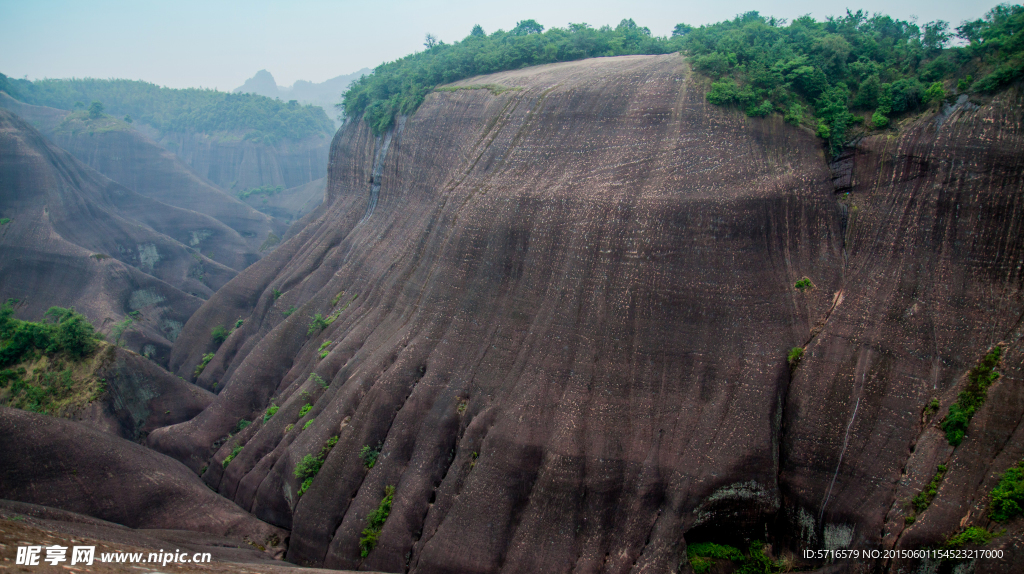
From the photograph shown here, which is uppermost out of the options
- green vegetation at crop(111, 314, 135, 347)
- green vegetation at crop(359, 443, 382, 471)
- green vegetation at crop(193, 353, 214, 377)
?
green vegetation at crop(111, 314, 135, 347)

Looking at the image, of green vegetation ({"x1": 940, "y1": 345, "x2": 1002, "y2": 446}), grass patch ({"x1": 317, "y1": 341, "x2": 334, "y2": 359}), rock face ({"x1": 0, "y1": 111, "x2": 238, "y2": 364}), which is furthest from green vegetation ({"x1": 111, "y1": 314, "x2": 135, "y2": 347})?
green vegetation ({"x1": 940, "y1": 345, "x2": 1002, "y2": 446})

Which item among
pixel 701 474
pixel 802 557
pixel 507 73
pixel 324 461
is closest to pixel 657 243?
pixel 701 474

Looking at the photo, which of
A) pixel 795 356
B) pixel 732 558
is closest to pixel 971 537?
pixel 732 558

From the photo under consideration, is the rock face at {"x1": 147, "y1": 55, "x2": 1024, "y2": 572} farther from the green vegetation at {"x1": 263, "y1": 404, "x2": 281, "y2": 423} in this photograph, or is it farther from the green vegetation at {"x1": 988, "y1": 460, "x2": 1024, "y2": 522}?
the green vegetation at {"x1": 263, "y1": 404, "x2": 281, "y2": 423}

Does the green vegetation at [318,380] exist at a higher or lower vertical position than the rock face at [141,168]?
lower

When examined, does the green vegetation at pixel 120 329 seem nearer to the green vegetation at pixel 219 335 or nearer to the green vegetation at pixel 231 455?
the green vegetation at pixel 219 335

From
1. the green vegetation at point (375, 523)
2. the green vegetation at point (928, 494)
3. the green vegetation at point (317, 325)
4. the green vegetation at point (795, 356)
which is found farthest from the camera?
the green vegetation at point (317, 325)

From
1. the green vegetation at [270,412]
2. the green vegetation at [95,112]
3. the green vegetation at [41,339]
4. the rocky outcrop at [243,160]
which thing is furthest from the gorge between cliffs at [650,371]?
the rocky outcrop at [243,160]
